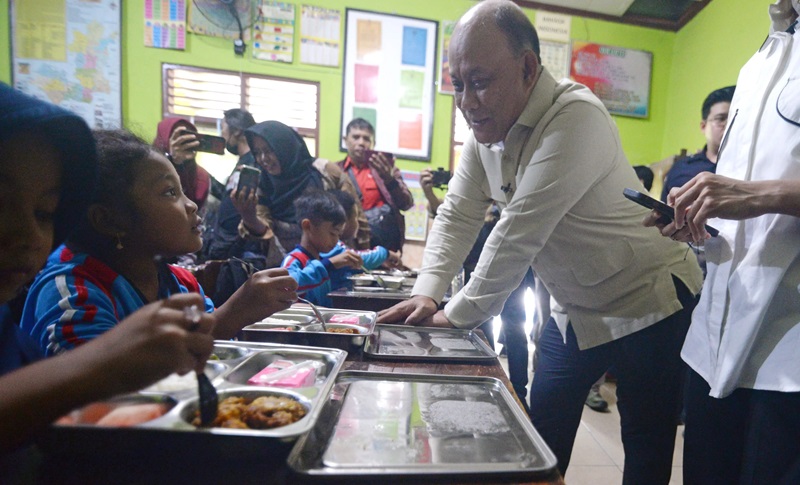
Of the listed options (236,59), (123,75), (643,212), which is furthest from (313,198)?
(123,75)

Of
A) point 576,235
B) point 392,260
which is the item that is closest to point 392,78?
point 392,260

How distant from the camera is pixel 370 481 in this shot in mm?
474

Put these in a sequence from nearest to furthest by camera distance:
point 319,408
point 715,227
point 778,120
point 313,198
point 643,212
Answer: point 319,408 → point 778,120 → point 715,227 → point 643,212 → point 313,198

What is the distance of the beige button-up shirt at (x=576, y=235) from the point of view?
107cm

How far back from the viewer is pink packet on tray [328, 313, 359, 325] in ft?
4.13

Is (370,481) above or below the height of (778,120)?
below

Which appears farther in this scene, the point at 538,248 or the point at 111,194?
the point at 538,248

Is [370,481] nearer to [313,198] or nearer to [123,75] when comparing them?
[313,198]

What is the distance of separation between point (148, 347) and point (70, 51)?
4.77 m

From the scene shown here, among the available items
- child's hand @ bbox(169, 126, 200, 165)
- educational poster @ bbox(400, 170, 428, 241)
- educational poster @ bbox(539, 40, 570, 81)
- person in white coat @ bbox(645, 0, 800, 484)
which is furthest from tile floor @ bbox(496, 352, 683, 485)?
educational poster @ bbox(539, 40, 570, 81)

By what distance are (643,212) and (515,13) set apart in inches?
26.5

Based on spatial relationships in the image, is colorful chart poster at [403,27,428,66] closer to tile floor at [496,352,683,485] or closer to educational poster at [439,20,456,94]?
educational poster at [439,20,456,94]

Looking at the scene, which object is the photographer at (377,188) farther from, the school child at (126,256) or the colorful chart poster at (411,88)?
the school child at (126,256)

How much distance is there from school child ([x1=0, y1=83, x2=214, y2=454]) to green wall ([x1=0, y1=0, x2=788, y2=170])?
Result: 3.62 m
